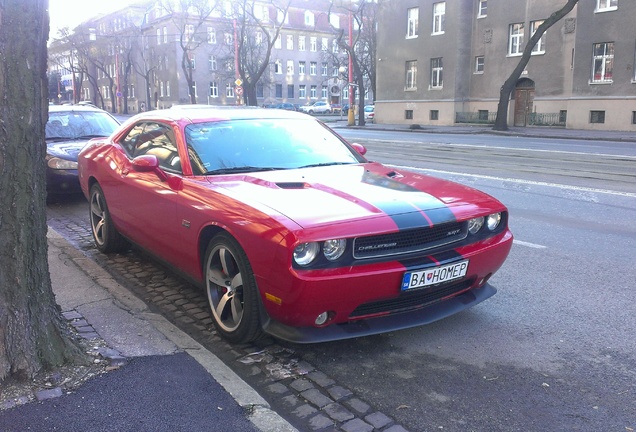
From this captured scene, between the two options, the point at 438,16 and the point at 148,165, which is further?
the point at 438,16

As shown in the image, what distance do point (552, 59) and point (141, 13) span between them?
59.3 metres

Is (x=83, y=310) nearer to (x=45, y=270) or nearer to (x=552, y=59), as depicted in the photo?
(x=45, y=270)

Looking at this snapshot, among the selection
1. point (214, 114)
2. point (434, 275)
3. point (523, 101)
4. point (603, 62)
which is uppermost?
point (603, 62)

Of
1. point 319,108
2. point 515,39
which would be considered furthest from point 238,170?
point 319,108

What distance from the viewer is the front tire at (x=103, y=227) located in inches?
241

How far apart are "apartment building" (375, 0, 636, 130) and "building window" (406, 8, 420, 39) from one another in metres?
0.07

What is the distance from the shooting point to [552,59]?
1344 inches

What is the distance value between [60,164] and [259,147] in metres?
5.60

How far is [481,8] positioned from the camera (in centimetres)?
3834

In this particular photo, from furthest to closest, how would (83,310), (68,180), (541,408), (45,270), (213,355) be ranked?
(68,180), (83,310), (213,355), (45,270), (541,408)

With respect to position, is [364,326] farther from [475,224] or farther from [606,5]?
[606,5]

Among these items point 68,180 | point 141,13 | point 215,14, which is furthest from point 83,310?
point 141,13

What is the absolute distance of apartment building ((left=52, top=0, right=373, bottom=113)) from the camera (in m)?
69.4

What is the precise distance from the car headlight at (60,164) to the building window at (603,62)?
28.9m
